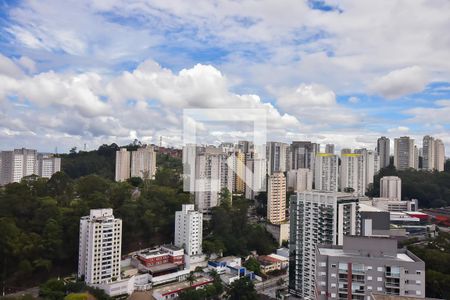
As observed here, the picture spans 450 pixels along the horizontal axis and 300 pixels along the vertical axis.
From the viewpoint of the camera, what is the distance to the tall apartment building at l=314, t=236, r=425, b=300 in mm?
2842

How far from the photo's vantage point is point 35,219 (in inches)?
224

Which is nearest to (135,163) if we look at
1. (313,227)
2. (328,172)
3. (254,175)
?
(254,175)

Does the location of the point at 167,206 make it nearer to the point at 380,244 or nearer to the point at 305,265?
the point at 305,265

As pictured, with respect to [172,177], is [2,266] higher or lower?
lower

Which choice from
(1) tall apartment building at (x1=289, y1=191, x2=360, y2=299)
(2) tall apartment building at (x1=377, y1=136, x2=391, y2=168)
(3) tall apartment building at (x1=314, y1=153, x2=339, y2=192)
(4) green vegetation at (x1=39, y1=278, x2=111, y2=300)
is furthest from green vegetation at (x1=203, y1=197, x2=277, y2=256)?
(2) tall apartment building at (x1=377, y1=136, x2=391, y2=168)

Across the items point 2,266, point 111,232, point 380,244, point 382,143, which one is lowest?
point 2,266

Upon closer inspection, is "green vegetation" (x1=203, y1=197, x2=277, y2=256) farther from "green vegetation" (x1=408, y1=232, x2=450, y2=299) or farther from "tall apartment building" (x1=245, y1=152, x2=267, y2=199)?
"green vegetation" (x1=408, y1=232, x2=450, y2=299)

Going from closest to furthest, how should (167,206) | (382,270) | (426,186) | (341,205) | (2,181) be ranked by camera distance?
(382,270) < (341,205) < (167,206) < (2,181) < (426,186)

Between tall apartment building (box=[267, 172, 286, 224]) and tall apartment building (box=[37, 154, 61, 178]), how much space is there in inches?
240

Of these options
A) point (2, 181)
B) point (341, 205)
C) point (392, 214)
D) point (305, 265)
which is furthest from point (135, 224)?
point (392, 214)

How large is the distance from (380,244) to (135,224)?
442cm

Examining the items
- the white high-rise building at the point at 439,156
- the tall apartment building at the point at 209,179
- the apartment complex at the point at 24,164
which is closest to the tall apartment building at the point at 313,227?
the tall apartment building at the point at 209,179

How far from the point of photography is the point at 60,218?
18.5 feet

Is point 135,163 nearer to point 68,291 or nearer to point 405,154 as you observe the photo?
point 68,291
